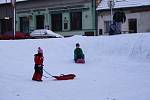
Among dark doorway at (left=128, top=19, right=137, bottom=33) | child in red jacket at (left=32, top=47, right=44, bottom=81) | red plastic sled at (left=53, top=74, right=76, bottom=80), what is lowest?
red plastic sled at (left=53, top=74, right=76, bottom=80)

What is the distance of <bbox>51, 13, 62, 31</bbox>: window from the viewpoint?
51.9m

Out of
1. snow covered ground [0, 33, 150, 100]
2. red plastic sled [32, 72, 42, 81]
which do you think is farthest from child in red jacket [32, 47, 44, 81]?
snow covered ground [0, 33, 150, 100]

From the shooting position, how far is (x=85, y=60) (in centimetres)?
2597

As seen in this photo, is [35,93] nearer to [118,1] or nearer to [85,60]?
[85,60]

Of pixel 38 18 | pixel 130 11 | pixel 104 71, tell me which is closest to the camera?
pixel 104 71

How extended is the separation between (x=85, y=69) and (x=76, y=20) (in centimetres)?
2685

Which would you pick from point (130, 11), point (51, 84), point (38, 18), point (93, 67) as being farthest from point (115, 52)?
point (38, 18)

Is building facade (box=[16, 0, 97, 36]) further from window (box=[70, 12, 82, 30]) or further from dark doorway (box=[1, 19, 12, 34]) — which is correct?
dark doorway (box=[1, 19, 12, 34])

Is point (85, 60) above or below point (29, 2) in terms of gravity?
below

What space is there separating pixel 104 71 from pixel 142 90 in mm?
6060

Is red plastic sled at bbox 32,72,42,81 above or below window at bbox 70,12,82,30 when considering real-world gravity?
below

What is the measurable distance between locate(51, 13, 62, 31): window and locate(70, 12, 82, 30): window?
198cm

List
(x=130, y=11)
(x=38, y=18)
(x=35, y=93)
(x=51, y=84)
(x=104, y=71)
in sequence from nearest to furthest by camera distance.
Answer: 1. (x=35, y=93)
2. (x=51, y=84)
3. (x=104, y=71)
4. (x=130, y=11)
5. (x=38, y=18)

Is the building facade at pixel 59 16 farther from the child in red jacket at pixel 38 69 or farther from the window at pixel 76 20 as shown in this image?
the child in red jacket at pixel 38 69
